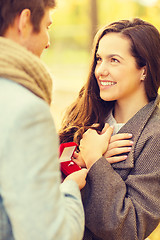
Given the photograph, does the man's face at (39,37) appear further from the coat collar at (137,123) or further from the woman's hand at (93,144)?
the coat collar at (137,123)

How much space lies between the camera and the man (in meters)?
1.14

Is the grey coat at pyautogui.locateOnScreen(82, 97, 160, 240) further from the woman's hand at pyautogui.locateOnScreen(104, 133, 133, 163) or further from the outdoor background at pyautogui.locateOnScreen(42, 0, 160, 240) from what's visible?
the outdoor background at pyautogui.locateOnScreen(42, 0, 160, 240)

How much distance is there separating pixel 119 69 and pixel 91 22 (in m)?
5.70

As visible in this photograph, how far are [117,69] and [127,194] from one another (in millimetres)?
686

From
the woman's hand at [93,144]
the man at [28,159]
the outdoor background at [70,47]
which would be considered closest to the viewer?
the man at [28,159]

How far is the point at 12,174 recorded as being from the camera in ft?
3.77

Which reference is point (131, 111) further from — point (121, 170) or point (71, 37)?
point (71, 37)

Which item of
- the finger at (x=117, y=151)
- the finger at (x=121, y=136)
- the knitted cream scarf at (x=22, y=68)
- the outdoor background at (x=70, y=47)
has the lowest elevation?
the outdoor background at (x=70, y=47)

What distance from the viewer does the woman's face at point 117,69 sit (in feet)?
7.20

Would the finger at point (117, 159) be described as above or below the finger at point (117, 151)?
below

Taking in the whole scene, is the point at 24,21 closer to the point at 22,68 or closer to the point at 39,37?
the point at 39,37

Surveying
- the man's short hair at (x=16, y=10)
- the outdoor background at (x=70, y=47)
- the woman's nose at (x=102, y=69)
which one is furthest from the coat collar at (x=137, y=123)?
the outdoor background at (x=70, y=47)

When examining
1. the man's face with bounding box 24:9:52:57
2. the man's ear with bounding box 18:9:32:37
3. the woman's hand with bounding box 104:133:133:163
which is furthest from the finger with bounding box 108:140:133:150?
the man's ear with bounding box 18:9:32:37

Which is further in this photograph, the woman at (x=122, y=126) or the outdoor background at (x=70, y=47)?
the outdoor background at (x=70, y=47)
